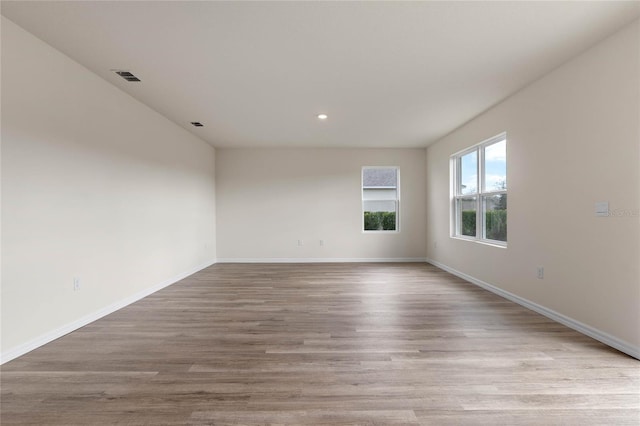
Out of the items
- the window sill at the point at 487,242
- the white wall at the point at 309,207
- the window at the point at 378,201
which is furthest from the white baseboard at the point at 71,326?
the window sill at the point at 487,242

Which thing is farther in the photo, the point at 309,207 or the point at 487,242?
the point at 309,207

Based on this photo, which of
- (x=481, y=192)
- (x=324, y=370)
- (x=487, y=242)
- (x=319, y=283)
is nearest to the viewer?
(x=324, y=370)

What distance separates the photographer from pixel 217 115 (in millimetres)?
4246

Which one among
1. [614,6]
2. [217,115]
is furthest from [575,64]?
[217,115]

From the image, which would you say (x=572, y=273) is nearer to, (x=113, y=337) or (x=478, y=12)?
(x=478, y=12)

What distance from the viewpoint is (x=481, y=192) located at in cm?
438

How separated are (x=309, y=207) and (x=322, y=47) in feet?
13.9

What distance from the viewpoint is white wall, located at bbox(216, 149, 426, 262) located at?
647 centimetres

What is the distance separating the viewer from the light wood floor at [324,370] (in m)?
1.59

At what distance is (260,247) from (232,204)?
1.14 meters

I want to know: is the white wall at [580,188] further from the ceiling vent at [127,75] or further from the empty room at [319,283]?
the ceiling vent at [127,75]

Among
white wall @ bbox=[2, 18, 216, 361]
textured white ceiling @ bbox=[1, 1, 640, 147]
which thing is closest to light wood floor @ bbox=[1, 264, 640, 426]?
white wall @ bbox=[2, 18, 216, 361]

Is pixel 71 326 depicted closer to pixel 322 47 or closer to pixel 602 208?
pixel 322 47

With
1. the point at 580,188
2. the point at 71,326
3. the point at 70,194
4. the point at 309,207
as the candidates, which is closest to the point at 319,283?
the point at 309,207
